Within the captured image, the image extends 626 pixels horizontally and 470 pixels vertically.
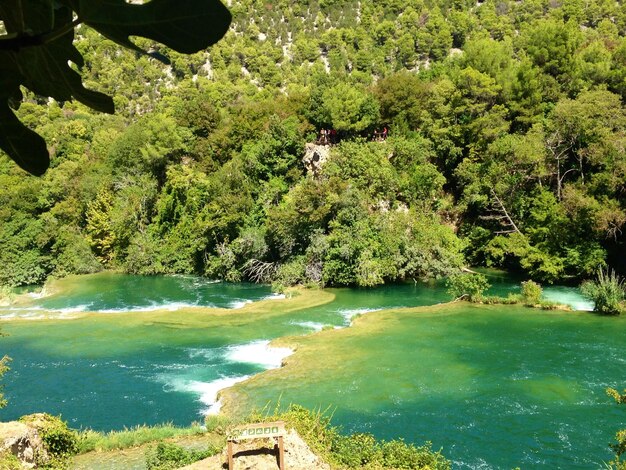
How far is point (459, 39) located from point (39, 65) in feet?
244

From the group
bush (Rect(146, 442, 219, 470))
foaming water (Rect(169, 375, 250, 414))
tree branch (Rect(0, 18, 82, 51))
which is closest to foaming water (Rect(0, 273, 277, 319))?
foaming water (Rect(169, 375, 250, 414))

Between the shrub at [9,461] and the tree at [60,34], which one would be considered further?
the shrub at [9,461]

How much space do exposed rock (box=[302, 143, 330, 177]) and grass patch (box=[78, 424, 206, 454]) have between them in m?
18.9

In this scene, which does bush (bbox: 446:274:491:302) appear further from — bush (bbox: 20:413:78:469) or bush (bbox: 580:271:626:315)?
bush (bbox: 20:413:78:469)

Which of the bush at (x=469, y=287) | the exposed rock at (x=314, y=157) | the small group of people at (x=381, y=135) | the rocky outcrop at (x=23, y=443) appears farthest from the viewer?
the small group of people at (x=381, y=135)

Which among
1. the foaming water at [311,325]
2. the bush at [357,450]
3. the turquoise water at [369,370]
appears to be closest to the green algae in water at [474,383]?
the turquoise water at [369,370]

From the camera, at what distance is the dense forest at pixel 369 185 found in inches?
870

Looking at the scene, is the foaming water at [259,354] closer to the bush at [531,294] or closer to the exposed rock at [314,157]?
the bush at [531,294]

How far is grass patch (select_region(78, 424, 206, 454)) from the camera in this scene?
30.9 feet

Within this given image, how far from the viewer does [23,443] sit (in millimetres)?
8070

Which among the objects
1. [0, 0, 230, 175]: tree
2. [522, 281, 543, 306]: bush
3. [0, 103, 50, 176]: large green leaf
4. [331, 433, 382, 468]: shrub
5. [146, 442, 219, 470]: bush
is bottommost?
[146, 442, 219, 470]: bush

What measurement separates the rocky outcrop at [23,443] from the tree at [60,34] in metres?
8.73


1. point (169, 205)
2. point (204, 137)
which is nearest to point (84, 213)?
point (169, 205)

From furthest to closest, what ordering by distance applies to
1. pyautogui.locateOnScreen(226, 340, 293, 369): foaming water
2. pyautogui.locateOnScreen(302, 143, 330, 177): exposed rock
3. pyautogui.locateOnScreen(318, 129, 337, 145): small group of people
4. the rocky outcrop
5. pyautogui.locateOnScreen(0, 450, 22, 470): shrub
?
1. pyautogui.locateOnScreen(318, 129, 337, 145): small group of people
2. pyautogui.locateOnScreen(302, 143, 330, 177): exposed rock
3. pyautogui.locateOnScreen(226, 340, 293, 369): foaming water
4. the rocky outcrop
5. pyautogui.locateOnScreen(0, 450, 22, 470): shrub
